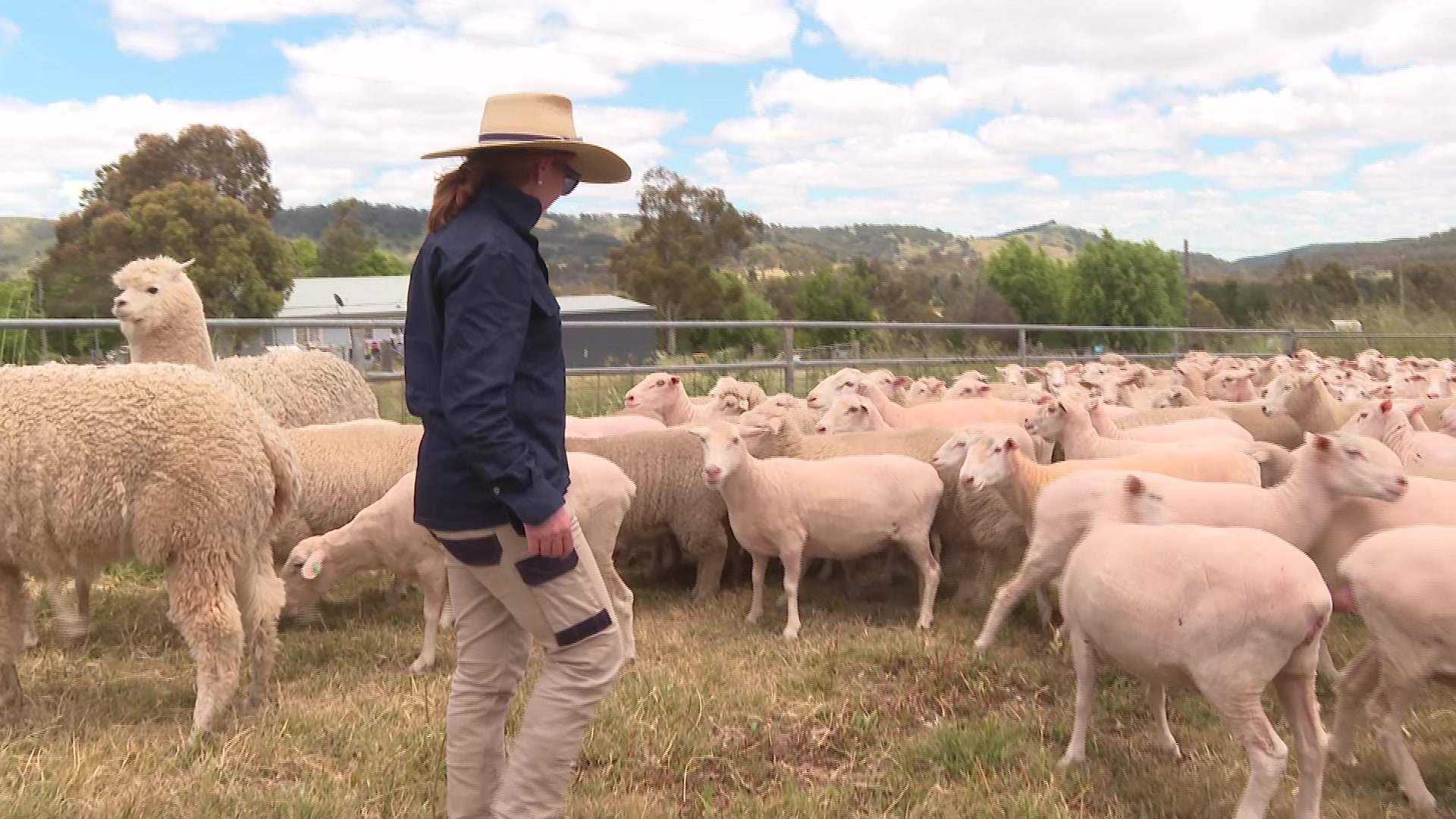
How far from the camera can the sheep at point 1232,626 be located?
313 cm

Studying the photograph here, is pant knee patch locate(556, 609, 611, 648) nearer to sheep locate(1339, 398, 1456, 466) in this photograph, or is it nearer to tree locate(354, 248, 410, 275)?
sheep locate(1339, 398, 1456, 466)

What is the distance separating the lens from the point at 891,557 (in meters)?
6.64

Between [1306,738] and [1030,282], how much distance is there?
57432mm

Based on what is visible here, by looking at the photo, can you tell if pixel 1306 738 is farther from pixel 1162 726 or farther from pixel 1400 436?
pixel 1400 436

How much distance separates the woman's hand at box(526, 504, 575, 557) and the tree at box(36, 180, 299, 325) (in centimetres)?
3638

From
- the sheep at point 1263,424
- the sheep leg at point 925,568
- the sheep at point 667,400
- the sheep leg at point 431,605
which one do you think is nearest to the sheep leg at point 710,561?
the sheep leg at point 925,568

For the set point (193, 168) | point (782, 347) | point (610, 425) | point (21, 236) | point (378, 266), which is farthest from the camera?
point (21, 236)

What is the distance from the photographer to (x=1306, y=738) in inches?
127

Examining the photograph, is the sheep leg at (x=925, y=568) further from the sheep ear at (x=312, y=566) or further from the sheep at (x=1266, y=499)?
the sheep ear at (x=312, y=566)

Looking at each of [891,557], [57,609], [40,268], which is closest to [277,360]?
[57,609]

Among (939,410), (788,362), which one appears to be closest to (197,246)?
(788,362)

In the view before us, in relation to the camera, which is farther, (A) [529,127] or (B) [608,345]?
(B) [608,345]

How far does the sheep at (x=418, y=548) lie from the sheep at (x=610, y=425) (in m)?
1.83

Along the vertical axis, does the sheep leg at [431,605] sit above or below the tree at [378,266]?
below
